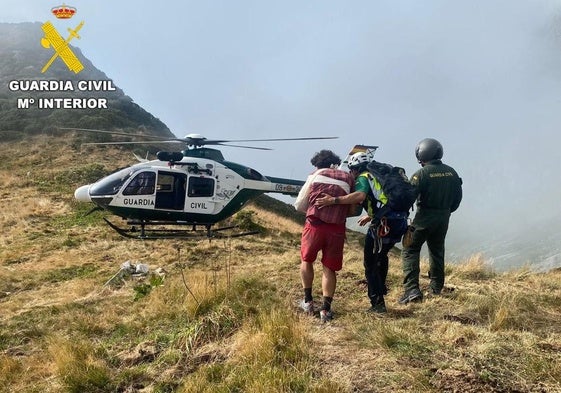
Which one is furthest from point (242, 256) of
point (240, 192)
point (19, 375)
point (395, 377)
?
point (395, 377)

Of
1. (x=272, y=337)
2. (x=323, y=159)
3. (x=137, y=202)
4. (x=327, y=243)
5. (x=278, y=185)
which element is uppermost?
(x=323, y=159)

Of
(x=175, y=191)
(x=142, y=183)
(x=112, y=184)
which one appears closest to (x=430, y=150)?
(x=175, y=191)

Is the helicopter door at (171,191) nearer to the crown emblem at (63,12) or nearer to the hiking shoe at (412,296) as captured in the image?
the hiking shoe at (412,296)

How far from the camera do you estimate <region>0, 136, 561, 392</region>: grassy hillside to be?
122 inches

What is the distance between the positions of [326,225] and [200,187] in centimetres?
681

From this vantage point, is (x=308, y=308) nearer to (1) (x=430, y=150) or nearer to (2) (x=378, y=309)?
Answer: (2) (x=378, y=309)

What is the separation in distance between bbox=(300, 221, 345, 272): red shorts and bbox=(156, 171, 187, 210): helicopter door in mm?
6746

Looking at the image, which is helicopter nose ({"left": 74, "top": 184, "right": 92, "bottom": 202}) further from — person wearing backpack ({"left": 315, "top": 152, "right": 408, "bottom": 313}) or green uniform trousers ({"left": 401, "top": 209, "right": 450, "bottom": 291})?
green uniform trousers ({"left": 401, "top": 209, "right": 450, "bottom": 291})

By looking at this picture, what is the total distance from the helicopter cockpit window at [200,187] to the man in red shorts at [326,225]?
6529 millimetres

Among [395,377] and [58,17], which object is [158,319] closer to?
[395,377]

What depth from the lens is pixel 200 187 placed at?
36.1 feet

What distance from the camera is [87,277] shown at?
883 centimetres

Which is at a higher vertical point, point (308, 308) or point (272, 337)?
point (272, 337)

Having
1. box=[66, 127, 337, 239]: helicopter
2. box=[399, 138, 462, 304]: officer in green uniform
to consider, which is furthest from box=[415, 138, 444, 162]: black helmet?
box=[66, 127, 337, 239]: helicopter
